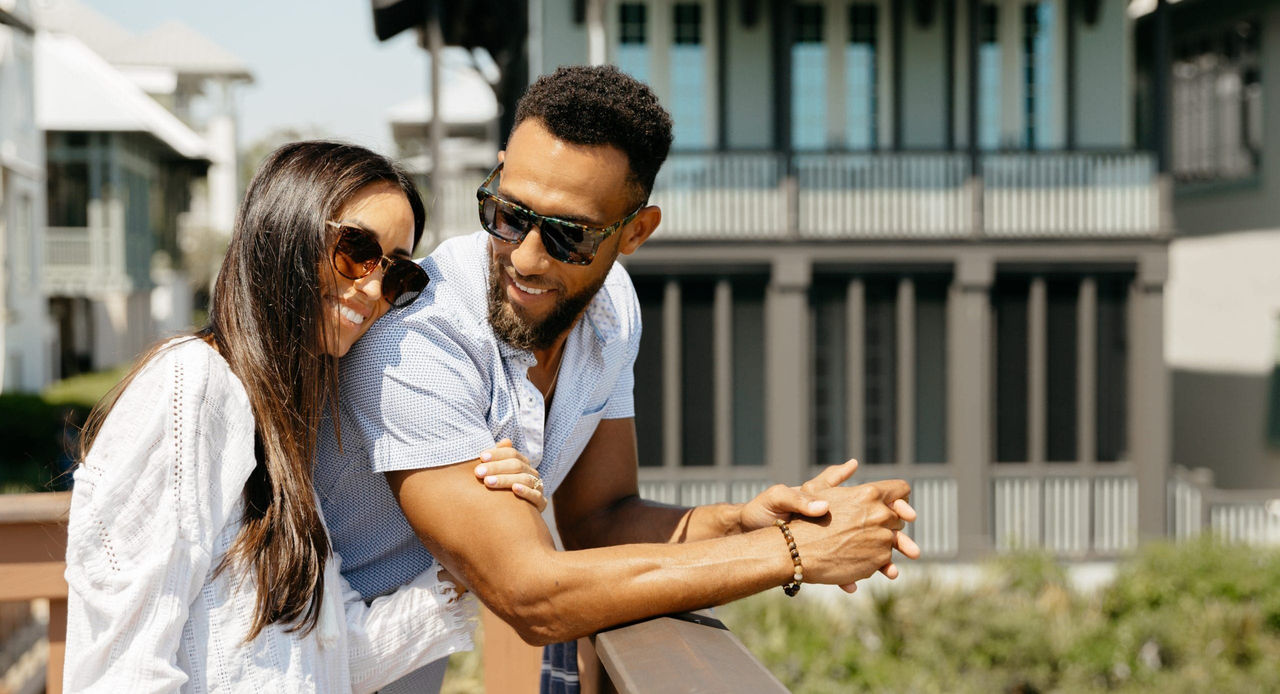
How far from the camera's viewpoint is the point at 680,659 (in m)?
1.76

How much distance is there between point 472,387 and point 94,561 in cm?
66

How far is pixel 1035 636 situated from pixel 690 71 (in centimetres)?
851

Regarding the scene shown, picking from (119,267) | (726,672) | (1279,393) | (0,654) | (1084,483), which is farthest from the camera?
(119,267)

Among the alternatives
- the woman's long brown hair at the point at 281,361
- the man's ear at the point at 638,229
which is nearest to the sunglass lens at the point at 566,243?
the man's ear at the point at 638,229

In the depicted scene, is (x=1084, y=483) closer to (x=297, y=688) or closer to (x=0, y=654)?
(x=0, y=654)

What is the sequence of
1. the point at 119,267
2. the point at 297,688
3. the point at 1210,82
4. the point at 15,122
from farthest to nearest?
the point at 119,267, the point at 15,122, the point at 1210,82, the point at 297,688

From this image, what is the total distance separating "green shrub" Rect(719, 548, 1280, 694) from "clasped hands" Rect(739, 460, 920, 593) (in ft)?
24.0

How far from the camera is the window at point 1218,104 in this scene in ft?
53.4

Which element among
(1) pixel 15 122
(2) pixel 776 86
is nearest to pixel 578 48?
(2) pixel 776 86

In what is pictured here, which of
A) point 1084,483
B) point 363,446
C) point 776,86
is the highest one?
point 776,86

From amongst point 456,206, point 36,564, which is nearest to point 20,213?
point 456,206

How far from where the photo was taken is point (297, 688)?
193 centimetres

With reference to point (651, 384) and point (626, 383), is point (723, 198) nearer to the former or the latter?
point (651, 384)

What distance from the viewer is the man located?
6.53 ft
